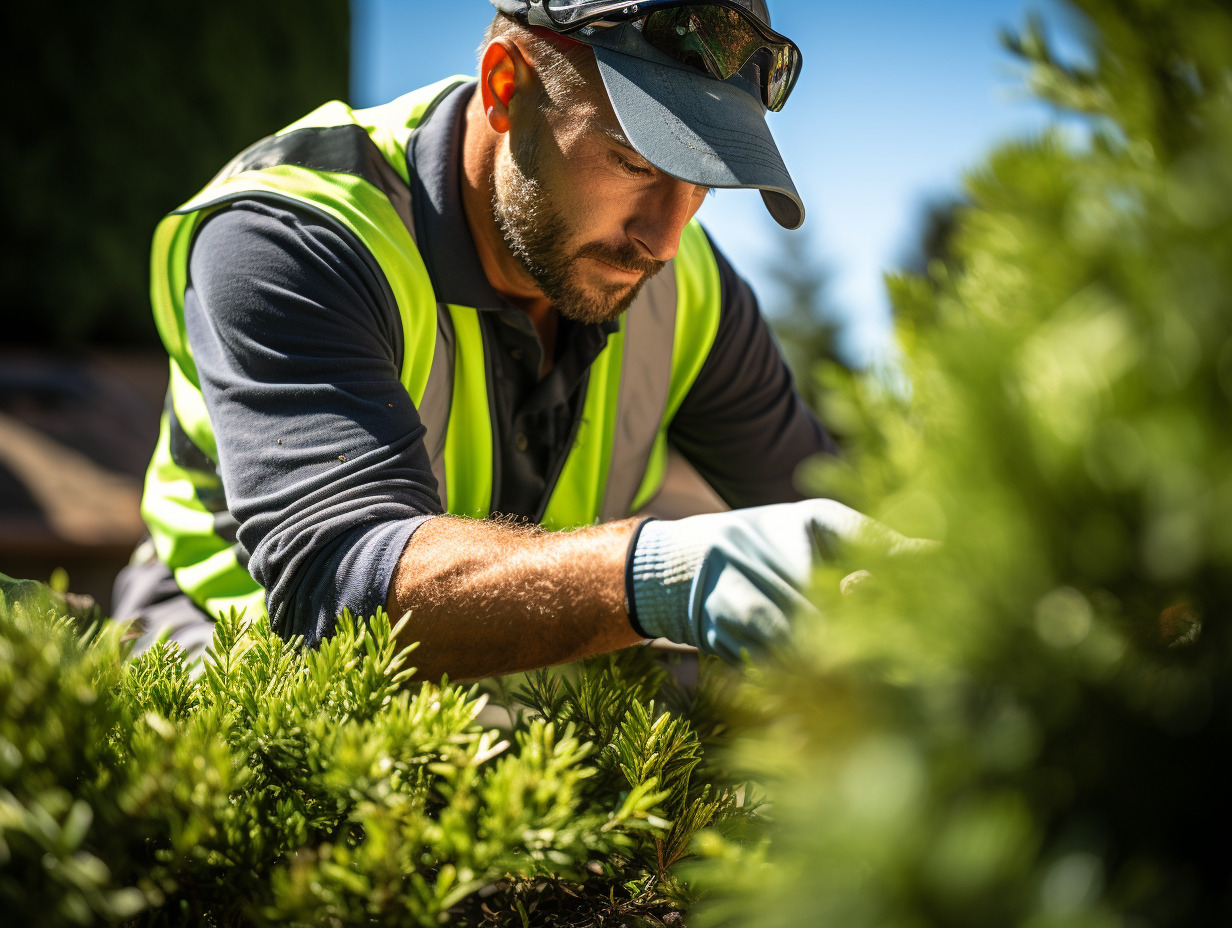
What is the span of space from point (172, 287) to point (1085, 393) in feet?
5.48

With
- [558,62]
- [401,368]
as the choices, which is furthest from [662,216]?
[401,368]

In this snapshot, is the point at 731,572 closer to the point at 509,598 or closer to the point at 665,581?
the point at 665,581

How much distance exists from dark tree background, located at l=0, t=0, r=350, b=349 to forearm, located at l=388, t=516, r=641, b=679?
733 centimetres

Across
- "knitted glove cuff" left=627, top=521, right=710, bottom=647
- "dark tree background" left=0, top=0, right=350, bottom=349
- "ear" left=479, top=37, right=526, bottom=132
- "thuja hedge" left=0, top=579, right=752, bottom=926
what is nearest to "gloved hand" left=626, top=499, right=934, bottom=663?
"knitted glove cuff" left=627, top=521, right=710, bottom=647

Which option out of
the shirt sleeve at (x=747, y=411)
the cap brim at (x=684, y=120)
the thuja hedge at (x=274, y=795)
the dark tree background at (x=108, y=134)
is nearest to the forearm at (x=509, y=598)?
the thuja hedge at (x=274, y=795)

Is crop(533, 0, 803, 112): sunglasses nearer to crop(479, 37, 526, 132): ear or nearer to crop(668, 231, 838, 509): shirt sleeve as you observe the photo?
crop(479, 37, 526, 132): ear

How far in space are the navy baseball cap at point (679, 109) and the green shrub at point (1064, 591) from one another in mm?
974

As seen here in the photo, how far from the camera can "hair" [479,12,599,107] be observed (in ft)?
5.34

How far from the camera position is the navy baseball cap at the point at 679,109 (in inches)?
58.9

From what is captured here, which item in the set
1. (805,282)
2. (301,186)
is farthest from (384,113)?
(805,282)

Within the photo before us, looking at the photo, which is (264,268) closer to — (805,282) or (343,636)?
(343,636)

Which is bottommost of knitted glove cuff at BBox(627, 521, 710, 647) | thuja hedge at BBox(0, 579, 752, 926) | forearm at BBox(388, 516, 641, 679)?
forearm at BBox(388, 516, 641, 679)

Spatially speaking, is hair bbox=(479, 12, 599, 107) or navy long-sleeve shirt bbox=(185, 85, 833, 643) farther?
hair bbox=(479, 12, 599, 107)

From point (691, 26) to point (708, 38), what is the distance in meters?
0.04
